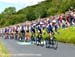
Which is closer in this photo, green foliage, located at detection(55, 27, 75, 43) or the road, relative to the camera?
the road

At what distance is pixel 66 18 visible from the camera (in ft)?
154

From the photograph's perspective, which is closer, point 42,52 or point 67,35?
point 42,52

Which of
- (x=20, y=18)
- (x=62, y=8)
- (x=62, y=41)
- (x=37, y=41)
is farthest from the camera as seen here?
(x=20, y=18)

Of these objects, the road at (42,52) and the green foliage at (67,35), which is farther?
the green foliage at (67,35)

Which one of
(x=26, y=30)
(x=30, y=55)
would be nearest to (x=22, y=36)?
(x=26, y=30)

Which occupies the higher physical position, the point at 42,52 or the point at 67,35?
the point at 67,35

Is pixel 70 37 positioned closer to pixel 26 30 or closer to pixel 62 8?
pixel 26 30

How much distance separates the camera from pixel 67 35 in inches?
1690

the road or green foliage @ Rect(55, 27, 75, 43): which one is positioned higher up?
green foliage @ Rect(55, 27, 75, 43)

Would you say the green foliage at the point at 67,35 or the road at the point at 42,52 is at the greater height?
the green foliage at the point at 67,35

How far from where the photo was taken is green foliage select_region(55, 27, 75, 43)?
40406mm

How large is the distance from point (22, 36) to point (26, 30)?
2.15 meters

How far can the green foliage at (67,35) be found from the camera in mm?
40406

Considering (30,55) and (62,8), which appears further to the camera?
(62,8)
